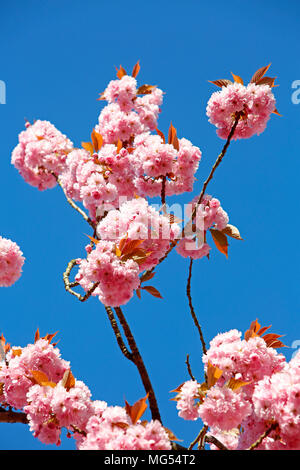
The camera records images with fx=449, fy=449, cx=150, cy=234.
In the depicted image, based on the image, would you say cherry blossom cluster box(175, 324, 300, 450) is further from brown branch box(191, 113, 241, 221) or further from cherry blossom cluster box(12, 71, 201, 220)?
cherry blossom cluster box(12, 71, 201, 220)

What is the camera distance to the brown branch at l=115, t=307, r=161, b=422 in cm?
272

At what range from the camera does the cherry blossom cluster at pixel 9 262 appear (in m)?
3.09

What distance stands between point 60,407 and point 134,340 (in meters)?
0.87

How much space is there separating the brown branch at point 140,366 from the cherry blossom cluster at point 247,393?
0.59ft

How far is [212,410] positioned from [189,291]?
37.4 inches

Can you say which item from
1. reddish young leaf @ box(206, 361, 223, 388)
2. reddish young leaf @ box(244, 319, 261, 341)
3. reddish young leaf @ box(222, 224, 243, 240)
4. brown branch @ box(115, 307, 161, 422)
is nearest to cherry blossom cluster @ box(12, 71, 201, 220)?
reddish young leaf @ box(222, 224, 243, 240)

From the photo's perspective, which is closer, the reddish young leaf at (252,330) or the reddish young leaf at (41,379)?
the reddish young leaf at (41,379)

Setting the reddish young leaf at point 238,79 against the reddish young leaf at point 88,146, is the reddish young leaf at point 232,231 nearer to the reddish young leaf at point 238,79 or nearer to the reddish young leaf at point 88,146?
the reddish young leaf at point 238,79

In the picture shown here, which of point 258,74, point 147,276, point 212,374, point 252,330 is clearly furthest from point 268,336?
point 258,74

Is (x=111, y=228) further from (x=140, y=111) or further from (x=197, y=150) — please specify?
(x=140, y=111)

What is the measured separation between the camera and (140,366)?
2.89 meters

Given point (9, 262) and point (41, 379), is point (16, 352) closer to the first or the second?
point (41, 379)

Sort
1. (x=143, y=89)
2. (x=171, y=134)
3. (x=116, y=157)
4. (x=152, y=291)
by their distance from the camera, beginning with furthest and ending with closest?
1. (x=143, y=89)
2. (x=116, y=157)
3. (x=171, y=134)
4. (x=152, y=291)

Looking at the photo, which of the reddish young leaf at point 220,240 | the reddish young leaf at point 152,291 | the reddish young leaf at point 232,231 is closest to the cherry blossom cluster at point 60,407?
the reddish young leaf at point 152,291
